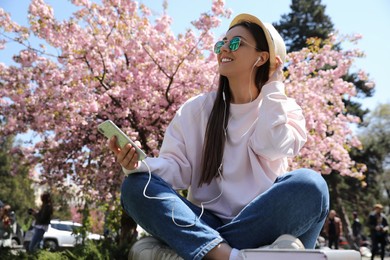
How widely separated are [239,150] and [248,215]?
45 centimetres

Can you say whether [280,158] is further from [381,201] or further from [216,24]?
[381,201]

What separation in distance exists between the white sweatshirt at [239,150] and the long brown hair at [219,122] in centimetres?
4

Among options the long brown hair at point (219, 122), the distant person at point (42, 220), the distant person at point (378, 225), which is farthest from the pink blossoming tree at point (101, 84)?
the long brown hair at point (219, 122)

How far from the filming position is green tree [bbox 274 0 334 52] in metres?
26.2

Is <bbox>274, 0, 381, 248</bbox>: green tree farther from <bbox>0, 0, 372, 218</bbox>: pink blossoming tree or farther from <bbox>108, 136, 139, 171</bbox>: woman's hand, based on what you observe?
<bbox>108, 136, 139, 171</bbox>: woman's hand

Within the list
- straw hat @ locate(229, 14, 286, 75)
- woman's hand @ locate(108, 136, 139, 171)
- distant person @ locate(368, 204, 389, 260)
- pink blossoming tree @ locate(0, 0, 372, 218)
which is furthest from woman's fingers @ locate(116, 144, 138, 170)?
distant person @ locate(368, 204, 389, 260)

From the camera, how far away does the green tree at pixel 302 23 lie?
26203 mm

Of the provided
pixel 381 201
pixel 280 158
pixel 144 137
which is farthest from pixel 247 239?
pixel 381 201

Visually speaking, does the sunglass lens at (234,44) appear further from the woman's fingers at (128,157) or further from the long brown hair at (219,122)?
the woman's fingers at (128,157)

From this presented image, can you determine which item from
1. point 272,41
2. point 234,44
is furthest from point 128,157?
point 272,41

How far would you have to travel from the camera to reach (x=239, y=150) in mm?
2158

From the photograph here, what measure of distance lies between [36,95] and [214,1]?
3266 millimetres

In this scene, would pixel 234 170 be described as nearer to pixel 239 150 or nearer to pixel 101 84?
pixel 239 150

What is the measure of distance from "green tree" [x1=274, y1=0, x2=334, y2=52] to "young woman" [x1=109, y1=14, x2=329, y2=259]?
24741 mm
